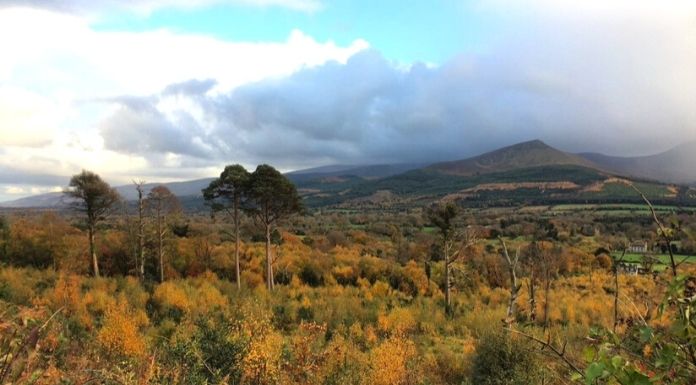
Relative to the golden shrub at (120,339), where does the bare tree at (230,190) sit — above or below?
above

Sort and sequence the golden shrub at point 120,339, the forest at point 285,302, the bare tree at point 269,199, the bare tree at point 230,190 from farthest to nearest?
the bare tree at point 269,199
the bare tree at point 230,190
the golden shrub at point 120,339
the forest at point 285,302

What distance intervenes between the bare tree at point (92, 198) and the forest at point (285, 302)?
0.27 feet

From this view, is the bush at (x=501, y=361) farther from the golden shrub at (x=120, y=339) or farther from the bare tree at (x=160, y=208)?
the bare tree at (x=160, y=208)

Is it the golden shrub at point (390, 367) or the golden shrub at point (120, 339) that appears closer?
the golden shrub at point (390, 367)

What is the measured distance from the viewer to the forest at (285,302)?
7.13 metres

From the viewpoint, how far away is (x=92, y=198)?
86.4ft

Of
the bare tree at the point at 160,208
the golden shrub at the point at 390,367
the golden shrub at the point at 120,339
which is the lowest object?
the golden shrub at the point at 390,367

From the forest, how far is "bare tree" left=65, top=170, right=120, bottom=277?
0.08 meters

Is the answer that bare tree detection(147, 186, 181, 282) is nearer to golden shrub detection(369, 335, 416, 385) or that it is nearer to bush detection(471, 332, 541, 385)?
golden shrub detection(369, 335, 416, 385)

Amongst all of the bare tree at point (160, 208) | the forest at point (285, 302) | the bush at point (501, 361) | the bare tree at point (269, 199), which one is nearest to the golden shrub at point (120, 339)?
the forest at point (285, 302)

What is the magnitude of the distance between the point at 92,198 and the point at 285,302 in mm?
13175

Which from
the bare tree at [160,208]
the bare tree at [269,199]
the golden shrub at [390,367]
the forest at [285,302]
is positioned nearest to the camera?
the forest at [285,302]

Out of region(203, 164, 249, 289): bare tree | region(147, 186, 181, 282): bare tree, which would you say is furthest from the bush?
region(147, 186, 181, 282): bare tree

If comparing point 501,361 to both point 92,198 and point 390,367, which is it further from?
point 92,198
